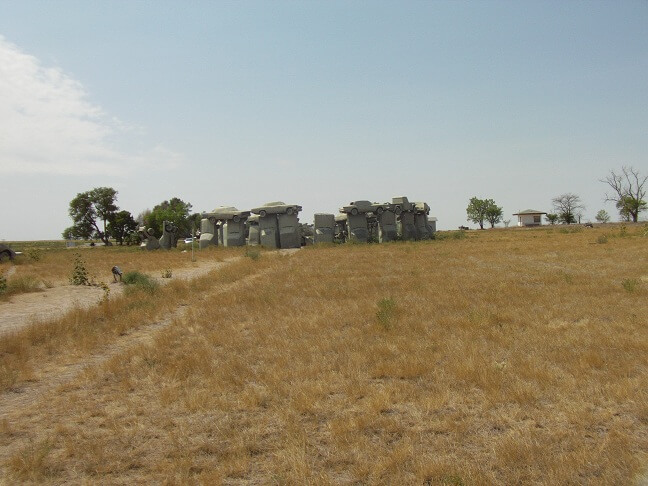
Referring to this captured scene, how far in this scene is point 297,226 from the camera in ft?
139

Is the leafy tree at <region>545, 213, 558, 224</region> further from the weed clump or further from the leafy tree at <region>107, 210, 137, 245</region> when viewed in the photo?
the weed clump

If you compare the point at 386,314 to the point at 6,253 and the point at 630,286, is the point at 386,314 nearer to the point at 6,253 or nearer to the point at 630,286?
the point at 630,286

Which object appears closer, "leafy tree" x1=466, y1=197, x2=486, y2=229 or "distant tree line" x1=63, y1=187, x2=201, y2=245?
"distant tree line" x1=63, y1=187, x2=201, y2=245

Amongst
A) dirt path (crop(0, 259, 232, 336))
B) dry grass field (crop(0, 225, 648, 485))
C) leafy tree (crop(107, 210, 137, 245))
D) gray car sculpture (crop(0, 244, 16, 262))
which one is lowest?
dry grass field (crop(0, 225, 648, 485))

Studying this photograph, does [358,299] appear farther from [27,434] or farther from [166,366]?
[27,434]

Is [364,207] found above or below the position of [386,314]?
above

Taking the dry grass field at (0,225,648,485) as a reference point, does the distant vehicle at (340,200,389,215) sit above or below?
above

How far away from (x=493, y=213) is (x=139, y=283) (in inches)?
4041

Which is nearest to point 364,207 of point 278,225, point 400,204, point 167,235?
point 400,204

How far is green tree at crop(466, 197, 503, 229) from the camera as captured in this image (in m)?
109

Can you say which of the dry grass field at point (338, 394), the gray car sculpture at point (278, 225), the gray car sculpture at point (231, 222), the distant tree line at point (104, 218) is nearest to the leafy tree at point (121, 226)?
the distant tree line at point (104, 218)

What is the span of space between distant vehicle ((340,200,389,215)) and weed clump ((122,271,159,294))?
26.6 m

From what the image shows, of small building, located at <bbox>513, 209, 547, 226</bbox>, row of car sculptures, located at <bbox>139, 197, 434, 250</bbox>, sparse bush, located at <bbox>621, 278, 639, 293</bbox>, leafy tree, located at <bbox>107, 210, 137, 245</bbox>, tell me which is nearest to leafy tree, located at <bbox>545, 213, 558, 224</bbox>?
small building, located at <bbox>513, 209, 547, 226</bbox>

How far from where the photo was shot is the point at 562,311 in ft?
34.1
